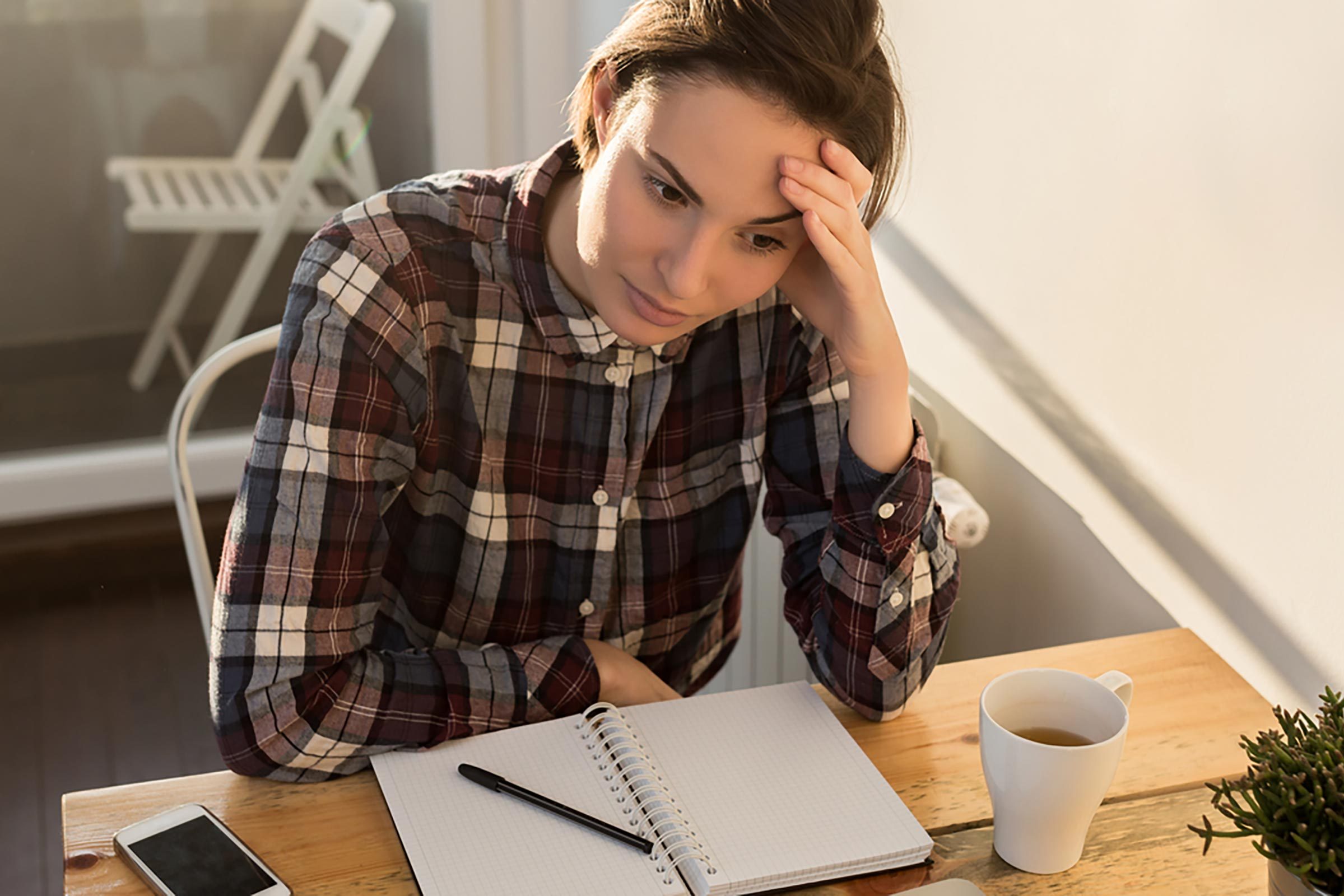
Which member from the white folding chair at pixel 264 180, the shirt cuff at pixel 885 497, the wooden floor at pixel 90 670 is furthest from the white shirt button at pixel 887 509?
the white folding chair at pixel 264 180

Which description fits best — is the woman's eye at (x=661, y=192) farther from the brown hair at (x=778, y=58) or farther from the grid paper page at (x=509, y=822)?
the grid paper page at (x=509, y=822)

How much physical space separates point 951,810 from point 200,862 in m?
0.52

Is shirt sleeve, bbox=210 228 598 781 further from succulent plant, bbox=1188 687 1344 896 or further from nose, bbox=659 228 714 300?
succulent plant, bbox=1188 687 1344 896

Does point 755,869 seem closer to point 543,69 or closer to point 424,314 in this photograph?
point 424,314

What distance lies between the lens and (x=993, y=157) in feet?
Answer: 4.45

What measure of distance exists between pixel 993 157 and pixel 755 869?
82 cm

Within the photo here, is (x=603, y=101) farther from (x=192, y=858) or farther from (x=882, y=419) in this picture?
(x=192, y=858)

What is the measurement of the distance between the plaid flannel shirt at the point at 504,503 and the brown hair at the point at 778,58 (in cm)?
16

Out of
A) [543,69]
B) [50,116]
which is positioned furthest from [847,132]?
[50,116]

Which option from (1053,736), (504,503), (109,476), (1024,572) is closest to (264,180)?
(109,476)

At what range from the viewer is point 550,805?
2.95ft

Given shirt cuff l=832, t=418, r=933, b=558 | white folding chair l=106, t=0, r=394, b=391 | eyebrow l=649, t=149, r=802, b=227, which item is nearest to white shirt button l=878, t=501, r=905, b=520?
shirt cuff l=832, t=418, r=933, b=558

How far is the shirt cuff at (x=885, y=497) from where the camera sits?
107cm

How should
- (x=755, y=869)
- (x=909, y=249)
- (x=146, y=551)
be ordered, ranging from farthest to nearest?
(x=146, y=551) < (x=909, y=249) < (x=755, y=869)
